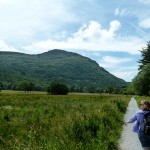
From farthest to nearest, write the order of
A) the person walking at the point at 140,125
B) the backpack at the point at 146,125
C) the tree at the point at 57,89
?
the tree at the point at 57,89 < the person walking at the point at 140,125 < the backpack at the point at 146,125

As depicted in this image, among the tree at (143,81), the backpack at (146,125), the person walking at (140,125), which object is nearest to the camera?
the backpack at (146,125)

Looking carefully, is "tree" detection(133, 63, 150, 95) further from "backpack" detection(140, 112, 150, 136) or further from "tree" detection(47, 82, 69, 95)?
"tree" detection(47, 82, 69, 95)

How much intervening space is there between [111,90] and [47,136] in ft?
617

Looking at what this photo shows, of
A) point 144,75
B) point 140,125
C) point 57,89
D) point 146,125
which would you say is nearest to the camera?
point 146,125

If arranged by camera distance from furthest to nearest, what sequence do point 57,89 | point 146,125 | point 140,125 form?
point 57,89 → point 140,125 → point 146,125

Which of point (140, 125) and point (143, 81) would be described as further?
point (143, 81)

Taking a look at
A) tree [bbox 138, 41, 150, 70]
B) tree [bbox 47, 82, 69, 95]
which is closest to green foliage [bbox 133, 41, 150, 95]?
tree [bbox 138, 41, 150, 70]

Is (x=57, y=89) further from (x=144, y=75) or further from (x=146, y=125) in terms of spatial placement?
(x=146, y=125)

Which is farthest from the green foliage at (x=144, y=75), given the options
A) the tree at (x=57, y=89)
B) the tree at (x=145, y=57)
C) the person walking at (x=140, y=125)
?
the tree at (x=57, y=89)

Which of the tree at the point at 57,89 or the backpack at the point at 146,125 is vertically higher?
the tree at the point at 57,89

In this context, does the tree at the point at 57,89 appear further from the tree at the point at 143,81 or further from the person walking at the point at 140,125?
the person walking at the point at 140,125

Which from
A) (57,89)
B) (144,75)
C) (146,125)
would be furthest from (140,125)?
(57,89)

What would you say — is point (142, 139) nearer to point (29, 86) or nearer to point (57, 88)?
point (57, 88)

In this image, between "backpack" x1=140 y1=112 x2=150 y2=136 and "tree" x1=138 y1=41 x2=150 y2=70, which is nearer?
"backpack" x1=140 y1=112 x2=150 y2=136
